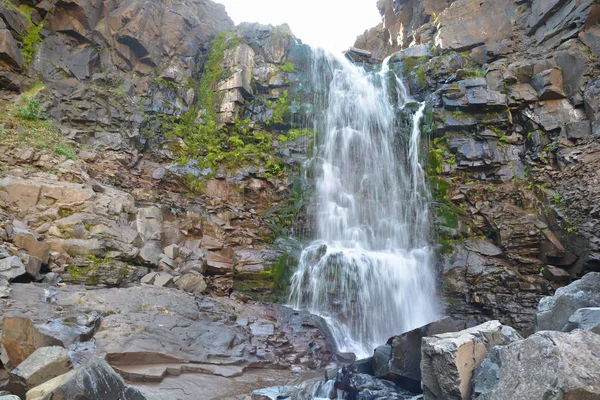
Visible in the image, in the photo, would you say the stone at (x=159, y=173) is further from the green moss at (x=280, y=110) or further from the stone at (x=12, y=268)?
the stone at (x=12, y=268)

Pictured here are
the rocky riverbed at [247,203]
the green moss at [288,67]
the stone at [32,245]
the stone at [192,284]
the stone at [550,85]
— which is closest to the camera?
the rocky riverbed at [247,203]

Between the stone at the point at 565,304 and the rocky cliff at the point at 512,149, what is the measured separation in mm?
4657

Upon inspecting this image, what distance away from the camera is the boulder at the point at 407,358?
6.38m

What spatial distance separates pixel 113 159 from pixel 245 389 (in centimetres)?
1000

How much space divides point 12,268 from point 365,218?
35.4 feet

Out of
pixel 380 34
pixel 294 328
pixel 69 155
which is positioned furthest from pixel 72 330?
pixel 380 34

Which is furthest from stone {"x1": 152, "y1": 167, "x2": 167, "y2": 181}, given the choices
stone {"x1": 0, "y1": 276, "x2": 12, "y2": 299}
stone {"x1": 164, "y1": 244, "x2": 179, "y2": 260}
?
stone {"x1": 0, "y1": 276, "x2": 12, "y2": 299}

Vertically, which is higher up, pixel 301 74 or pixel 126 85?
pixel 301 74

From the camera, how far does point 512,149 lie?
13844mm

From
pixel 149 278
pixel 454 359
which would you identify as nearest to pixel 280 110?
pixel 149 278

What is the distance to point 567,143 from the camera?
12.5m

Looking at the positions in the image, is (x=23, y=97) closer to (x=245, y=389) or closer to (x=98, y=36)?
(x=98, y=36)

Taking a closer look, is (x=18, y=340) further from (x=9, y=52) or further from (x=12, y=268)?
(x=9, y=52)

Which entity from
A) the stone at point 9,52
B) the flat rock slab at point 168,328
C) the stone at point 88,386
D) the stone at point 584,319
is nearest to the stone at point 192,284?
the flat rock slab at point 168,328
